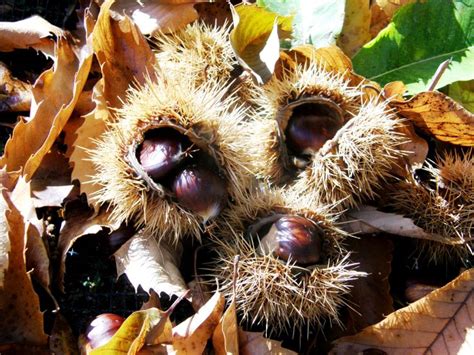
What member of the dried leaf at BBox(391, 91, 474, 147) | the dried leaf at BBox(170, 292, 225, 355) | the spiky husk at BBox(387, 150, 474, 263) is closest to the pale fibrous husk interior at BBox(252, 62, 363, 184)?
the dried leaf at BBox(391, 91, 474, 147)

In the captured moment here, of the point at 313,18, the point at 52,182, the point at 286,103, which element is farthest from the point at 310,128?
the point at 52,182

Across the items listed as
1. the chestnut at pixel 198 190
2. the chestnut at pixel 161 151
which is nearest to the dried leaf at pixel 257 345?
the chestnut at pixel 198 190

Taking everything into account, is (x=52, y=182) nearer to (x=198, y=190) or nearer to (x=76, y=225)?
(x=76, y=225)

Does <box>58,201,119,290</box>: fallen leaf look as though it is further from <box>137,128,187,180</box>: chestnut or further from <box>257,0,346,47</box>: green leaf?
<box>257,0,346,47</box>: green leaf

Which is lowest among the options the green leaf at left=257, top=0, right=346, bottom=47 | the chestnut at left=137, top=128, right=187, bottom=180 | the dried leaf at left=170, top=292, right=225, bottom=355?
the dried leaf at left=170, top=292, right=225, bottom=355

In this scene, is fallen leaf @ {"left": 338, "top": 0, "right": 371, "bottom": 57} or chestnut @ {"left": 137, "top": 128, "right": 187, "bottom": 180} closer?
chestnut @ {"left": 137, "top": 128, "right": 187, "bottom": 180}

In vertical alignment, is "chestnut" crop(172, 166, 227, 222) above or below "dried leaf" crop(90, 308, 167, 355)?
above
